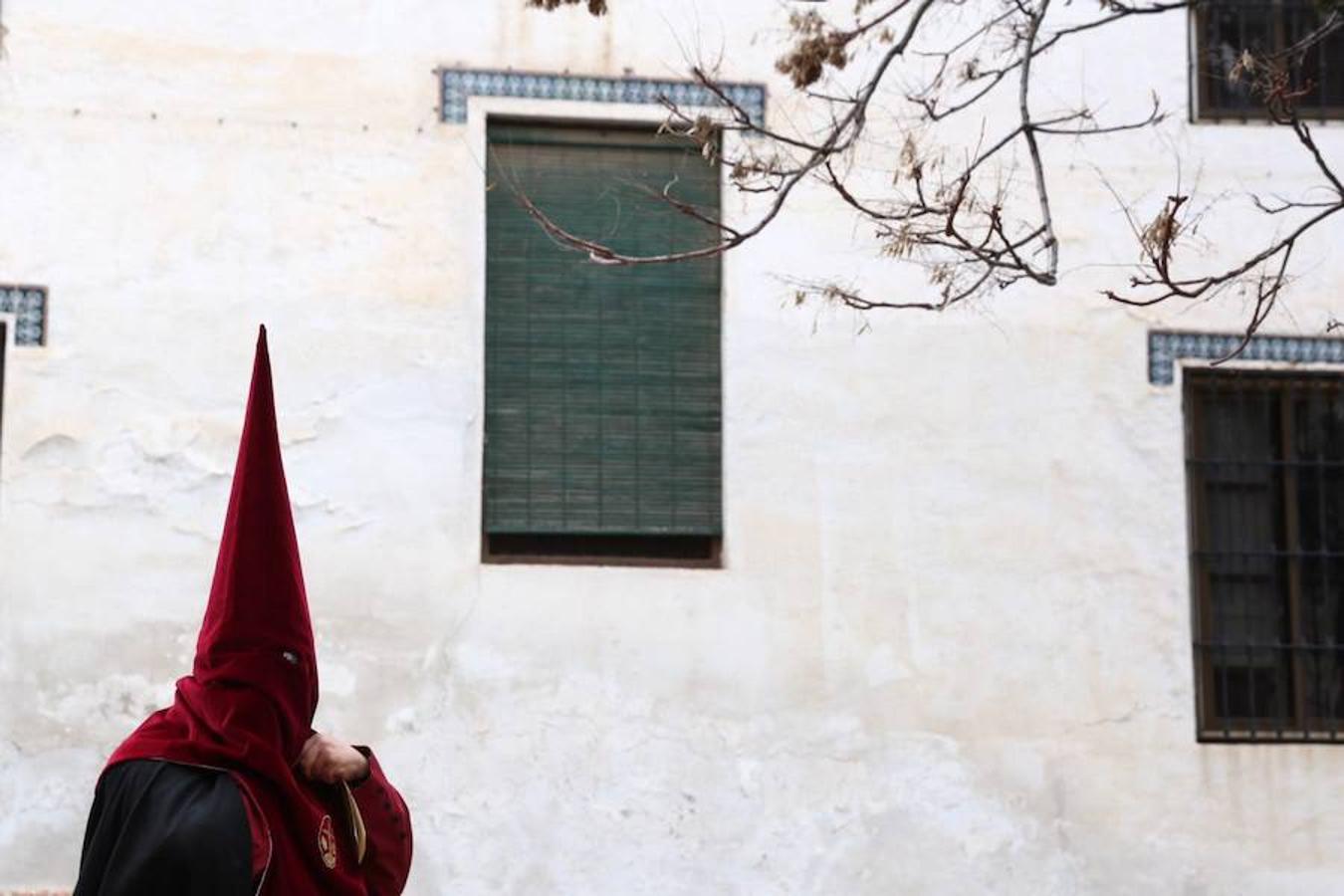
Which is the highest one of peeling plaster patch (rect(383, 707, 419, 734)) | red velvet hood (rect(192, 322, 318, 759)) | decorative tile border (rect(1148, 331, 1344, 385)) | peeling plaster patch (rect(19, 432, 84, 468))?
decorative tile border (rect(1148, 331, 1344, 385))

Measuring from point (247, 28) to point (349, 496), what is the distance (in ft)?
5.64

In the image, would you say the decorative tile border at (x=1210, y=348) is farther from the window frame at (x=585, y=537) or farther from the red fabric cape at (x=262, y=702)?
the red fabric cape at (x=262, y=702)

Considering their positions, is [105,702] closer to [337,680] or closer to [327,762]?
[337,680]

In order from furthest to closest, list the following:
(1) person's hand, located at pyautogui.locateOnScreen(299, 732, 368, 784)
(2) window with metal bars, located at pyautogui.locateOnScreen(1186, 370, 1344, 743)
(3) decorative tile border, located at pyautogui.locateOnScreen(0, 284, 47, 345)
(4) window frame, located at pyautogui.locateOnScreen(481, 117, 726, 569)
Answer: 1. (2) window with metal bars, located at pyautogui.locateOnScreen(1186, 370, 1344, 743)
2. (4) window frame, located at pyautogui.locateOnScreen(481, 117, 726, 569)
3. (3) decorative tile border, located at pyautogui.locateOnScreen(0, 284, 47, 345)
4. (1) person's hand, located at pyautogui.locateOnScreen(299, 732, 368, 784)

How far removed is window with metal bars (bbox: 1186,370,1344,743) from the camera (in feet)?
26.9

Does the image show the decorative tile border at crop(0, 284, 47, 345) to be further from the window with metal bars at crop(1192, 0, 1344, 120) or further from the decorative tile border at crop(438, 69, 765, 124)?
the window with metal bars at crop(1192, 0, 1344, 120)

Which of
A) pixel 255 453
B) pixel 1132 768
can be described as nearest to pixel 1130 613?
pixel 1132 768

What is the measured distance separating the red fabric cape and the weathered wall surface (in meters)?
3.61

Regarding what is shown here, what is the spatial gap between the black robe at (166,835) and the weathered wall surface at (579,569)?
151 inches

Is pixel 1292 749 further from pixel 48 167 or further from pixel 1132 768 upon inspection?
pixel 48 167

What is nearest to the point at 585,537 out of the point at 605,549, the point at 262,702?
the point at 605,549

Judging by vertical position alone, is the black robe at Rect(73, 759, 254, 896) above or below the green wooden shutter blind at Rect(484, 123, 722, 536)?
below

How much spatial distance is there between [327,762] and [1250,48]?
5670mm

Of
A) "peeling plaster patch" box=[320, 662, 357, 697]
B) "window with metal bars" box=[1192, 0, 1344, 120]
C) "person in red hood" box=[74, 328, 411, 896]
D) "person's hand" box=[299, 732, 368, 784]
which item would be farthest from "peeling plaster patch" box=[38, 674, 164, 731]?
"window with metal bars" box=[1192, 0, 1344, 120]
